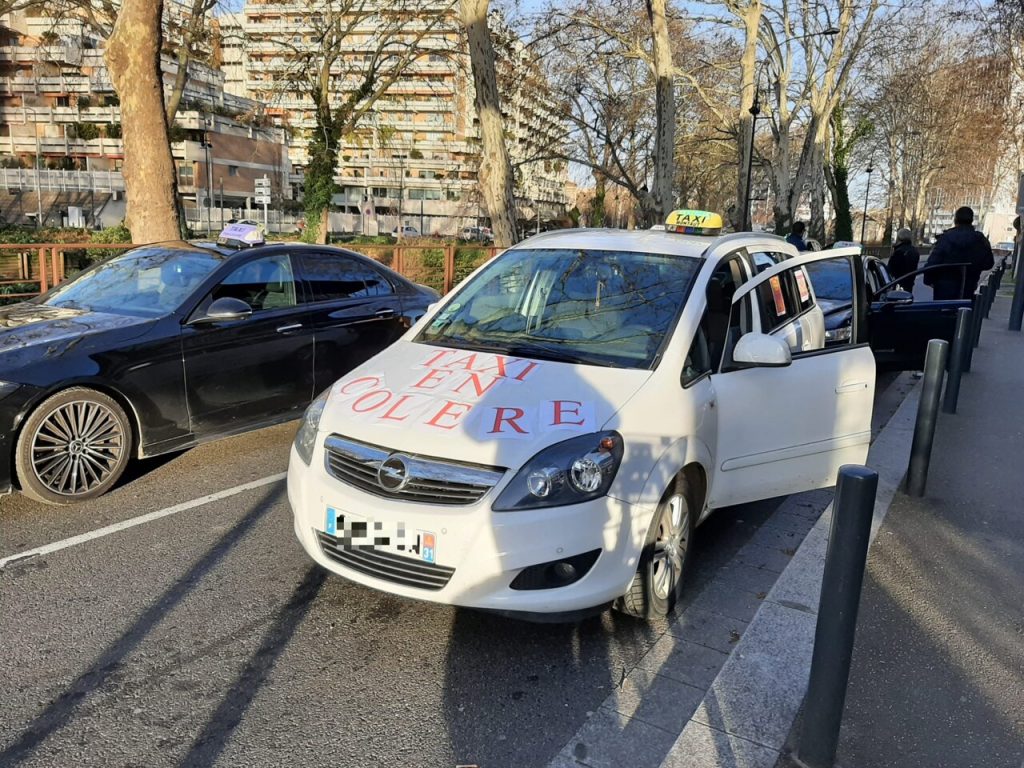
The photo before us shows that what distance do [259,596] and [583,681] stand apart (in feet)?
5.18

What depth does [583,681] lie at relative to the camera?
3.14 metres

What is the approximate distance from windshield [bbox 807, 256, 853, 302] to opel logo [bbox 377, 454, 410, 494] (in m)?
6.80

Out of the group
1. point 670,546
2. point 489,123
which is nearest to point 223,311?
point 670,546

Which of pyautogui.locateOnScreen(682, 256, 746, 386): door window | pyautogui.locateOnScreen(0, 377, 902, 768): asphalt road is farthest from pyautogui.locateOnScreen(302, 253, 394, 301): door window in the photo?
pyautogui.locateOnScreen(682, 256, 746, 386): door window

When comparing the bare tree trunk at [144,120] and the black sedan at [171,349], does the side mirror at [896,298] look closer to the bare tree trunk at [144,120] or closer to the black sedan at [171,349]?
the black sedan at [171,349]

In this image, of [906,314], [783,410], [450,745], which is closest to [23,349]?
[450,745]

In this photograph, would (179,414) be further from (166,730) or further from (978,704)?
(978,704)

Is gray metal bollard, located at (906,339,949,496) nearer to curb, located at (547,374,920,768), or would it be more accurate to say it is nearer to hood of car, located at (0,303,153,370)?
curb, located at (547,374,920,768)

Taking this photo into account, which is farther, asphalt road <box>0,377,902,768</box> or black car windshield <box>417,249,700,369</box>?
black car windshield <box>417,249,700,369</box>

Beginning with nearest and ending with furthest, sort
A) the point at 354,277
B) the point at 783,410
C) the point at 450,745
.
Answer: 1. the point at 450,745
2. the point at 783,410
3. the point at 354,277

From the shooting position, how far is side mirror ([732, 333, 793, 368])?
3.87 meters

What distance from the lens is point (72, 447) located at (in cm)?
482

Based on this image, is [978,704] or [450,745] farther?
[978,704]

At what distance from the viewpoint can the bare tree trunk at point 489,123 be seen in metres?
14.6
